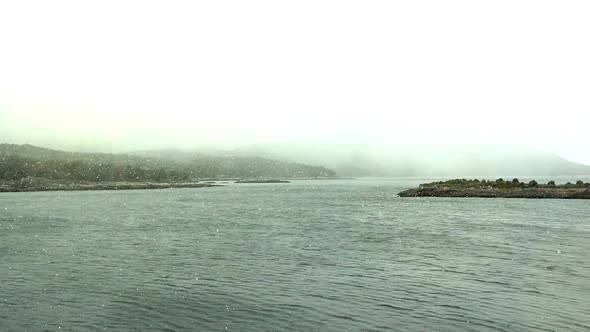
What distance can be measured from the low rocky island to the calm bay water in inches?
2564

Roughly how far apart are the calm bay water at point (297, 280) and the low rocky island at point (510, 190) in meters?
65.1

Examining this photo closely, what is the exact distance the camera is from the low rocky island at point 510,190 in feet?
357

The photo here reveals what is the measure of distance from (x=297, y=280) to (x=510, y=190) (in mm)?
108413

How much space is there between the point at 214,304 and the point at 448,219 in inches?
2053

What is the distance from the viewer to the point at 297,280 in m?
26.8

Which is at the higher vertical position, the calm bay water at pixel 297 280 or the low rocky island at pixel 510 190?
the low rocky island at pixel 510 190

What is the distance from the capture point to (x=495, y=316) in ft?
63.7

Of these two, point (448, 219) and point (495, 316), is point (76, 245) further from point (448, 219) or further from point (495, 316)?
point (448, 219)

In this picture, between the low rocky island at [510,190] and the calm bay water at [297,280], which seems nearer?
the calm bay water at [297,280]

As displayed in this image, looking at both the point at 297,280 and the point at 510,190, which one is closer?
the point at 297,280

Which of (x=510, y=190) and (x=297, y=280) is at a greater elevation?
(x=510, y=190)

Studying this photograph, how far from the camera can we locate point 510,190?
117 m

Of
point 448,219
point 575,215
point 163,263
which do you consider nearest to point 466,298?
point 163,263

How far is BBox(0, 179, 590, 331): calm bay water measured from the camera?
19.1 m
